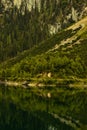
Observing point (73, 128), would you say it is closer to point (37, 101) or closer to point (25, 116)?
point (25, 116)

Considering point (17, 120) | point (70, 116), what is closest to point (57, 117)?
point (70, 116)

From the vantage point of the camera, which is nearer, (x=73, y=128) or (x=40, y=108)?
(x=73, y=128)

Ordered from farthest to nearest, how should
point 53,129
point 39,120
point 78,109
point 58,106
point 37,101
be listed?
point 37,101 → point 58,106 → point 78,109 → point 39,120 → point 53,129

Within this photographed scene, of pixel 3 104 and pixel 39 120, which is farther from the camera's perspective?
pixel 3 104

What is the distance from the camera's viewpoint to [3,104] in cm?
14825

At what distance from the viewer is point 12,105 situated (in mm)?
146750

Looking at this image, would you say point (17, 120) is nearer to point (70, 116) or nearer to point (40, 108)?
point (70, 116)

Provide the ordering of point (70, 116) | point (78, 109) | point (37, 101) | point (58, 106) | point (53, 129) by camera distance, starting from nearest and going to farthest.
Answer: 1. point (53, 129)
2. point (70, 116)
3. point (78, 109)
4. point (58, 106)
5. point (37, 101)

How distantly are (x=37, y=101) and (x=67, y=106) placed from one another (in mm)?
21935

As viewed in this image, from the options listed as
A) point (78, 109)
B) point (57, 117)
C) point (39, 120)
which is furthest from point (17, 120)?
point (78, 109)

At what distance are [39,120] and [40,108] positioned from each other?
2807 centimetres

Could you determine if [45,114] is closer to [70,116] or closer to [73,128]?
[70,116]

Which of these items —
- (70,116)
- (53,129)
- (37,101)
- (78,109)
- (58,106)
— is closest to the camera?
(53,129)

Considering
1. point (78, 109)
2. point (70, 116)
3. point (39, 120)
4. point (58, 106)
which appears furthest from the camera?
point (58, 106)
